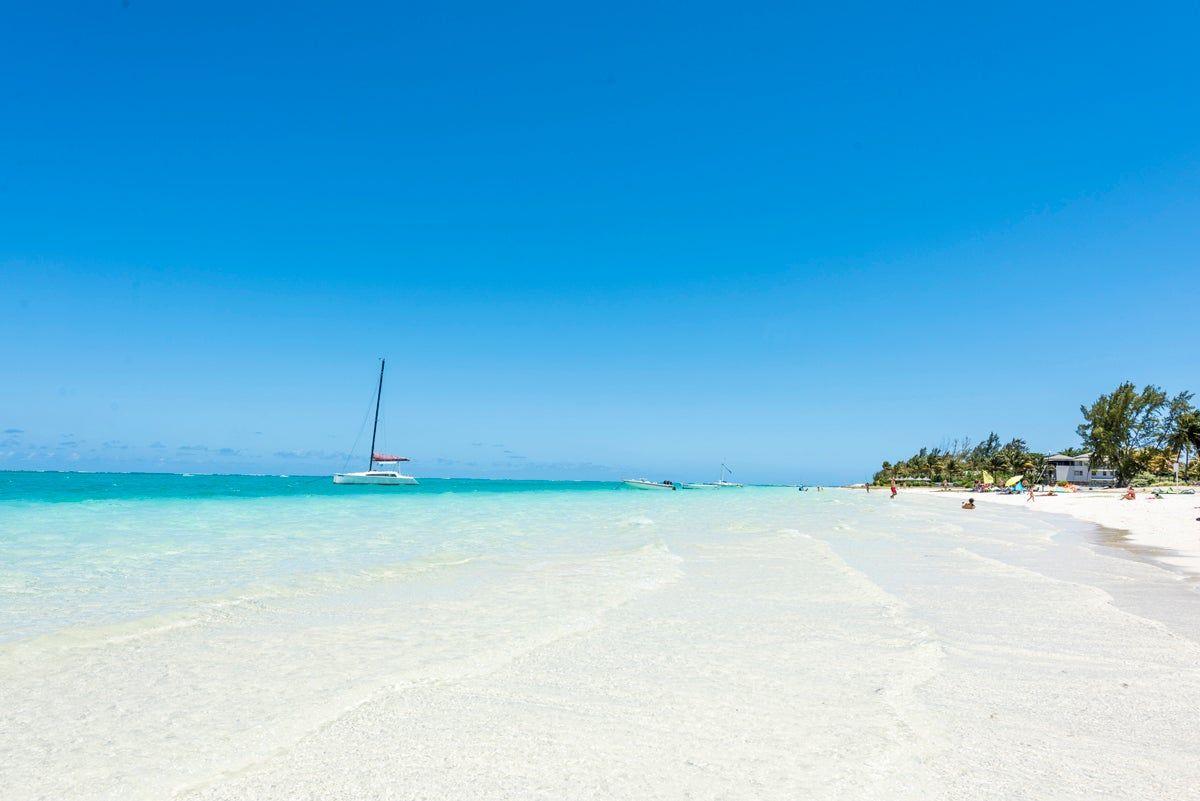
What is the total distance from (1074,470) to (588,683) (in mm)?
129367

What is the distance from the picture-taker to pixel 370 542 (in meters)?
17.4

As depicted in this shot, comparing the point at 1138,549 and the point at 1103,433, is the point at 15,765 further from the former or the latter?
the point at 1103,433

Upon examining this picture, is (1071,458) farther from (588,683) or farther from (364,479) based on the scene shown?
(588,683)

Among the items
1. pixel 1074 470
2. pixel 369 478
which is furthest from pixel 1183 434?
pixel 369 478

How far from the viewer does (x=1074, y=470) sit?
Result: 107938 mm

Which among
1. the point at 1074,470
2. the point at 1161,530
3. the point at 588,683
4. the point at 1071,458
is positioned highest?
the point at 1071,458

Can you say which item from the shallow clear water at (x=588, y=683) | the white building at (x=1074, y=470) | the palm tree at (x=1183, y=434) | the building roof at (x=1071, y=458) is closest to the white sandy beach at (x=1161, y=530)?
the shallow clear water at (x=588, y=683)

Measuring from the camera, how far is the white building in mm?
105500

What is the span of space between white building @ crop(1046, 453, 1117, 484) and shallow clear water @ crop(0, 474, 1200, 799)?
377ft

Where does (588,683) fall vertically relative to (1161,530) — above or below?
below

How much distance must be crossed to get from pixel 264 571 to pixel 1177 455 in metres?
102

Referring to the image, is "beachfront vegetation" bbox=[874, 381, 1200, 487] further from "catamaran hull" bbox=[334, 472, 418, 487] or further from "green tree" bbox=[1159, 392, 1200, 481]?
"catamaran hull" bbox=[334, 472, 418, 487]

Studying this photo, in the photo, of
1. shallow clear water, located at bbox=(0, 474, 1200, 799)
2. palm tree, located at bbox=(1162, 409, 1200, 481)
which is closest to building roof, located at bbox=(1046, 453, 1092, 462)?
palm tree, located at bbox=(1162, 409, 1200, 481)

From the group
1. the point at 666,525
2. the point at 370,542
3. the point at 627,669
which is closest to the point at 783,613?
the point at 627,669
